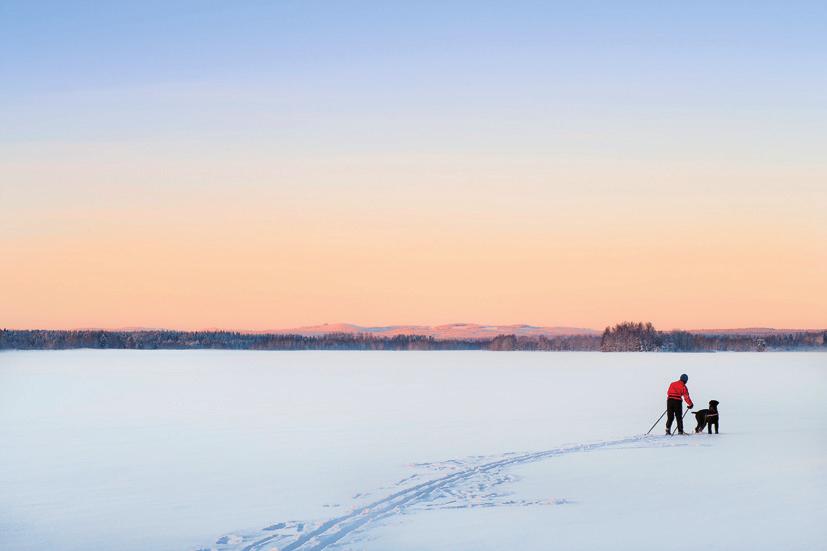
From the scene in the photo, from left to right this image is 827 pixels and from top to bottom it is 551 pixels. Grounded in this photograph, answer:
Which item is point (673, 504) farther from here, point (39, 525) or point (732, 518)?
point (39, 525)

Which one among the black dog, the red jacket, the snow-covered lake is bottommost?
the snow-covered lake

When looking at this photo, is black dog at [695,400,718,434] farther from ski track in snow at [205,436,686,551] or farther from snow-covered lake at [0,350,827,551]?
ski track in snow at [205,436,686,551]

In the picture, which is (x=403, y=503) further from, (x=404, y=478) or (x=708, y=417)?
(x=708, y=417)

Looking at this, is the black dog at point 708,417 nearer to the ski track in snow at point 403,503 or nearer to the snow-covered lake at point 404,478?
the snow-covered lake at point 404,478

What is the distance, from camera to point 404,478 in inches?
491

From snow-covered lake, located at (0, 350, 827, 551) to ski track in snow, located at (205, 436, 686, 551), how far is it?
4 centimetres

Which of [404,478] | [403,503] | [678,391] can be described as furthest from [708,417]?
[403,503]

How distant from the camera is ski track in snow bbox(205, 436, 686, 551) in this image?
334 inches

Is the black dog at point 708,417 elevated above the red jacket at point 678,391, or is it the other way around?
the red jacket at point 678,391

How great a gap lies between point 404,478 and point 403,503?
192 centimetres

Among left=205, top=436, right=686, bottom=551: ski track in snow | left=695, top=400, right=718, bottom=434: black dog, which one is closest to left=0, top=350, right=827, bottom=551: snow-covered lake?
left=205, top=436, right=686, bottom=551: ski track in snow

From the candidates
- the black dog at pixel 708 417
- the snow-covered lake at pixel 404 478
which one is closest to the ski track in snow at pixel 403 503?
the snow-covered lake at pixel 404 478

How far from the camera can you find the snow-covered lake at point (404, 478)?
Result: 9.00m

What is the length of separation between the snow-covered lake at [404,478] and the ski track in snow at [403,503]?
0.04 m
